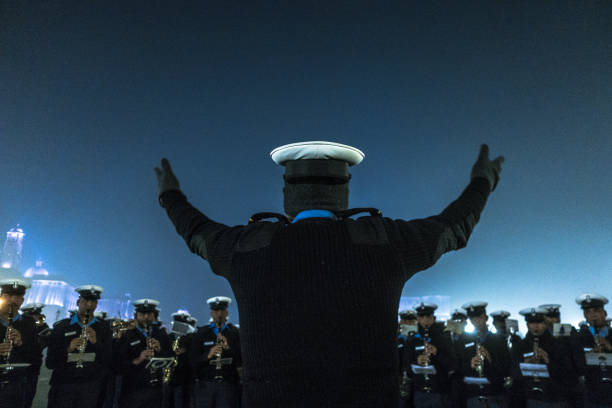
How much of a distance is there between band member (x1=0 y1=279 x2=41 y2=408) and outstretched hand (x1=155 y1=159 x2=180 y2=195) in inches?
360

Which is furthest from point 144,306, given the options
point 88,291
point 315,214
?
point 315,214

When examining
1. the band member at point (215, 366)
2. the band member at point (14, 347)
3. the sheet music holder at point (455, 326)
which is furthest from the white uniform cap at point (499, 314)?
the band member at point (14, 347)

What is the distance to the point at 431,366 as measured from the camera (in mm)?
10664

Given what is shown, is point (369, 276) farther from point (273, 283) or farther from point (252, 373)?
point (252, 373)

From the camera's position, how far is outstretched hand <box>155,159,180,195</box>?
2734mm

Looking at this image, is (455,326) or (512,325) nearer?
(455,326)

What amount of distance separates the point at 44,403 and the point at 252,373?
14214 mm

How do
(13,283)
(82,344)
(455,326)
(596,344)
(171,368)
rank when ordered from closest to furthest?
1. (596,344)
2. (82,344)
3. (13,283)
4. (171,368)
5. (455,326)

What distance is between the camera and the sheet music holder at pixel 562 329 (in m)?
10.2

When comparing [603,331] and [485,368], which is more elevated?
[603,331]

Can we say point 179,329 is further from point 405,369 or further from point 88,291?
point 405,369

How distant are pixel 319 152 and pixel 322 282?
809 millimetres

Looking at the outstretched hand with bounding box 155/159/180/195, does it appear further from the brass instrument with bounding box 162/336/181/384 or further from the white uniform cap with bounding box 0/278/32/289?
the white uniform cap with bounding box 0/278/32/289

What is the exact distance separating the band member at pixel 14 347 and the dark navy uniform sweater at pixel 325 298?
9.83m
